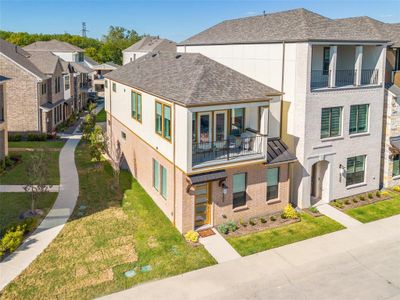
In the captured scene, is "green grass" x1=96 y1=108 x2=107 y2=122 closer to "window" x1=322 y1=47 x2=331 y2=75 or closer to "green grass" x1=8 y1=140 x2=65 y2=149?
"green grass" x1=8 y1=140 x2=65 y2=149

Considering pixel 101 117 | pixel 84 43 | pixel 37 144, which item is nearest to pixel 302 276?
pixel 37 144

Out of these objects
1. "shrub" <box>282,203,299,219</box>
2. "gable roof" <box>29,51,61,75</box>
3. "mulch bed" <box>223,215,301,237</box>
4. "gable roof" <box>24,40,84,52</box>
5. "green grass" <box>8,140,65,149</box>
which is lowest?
"mulch bed" <box>223,215,301,237</box>

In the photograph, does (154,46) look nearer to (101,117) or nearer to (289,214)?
(101,117)

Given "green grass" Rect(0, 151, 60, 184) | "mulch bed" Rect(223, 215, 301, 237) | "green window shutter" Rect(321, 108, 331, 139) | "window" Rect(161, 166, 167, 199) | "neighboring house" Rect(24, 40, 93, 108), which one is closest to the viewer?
"mulch bed" Rect(223, 215, 301, 237)

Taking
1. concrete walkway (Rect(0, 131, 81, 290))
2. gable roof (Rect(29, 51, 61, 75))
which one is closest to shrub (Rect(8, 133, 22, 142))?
gable roof (Rect(29, 51, 61, 75))

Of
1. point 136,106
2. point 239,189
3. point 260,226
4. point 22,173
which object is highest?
point 136,106

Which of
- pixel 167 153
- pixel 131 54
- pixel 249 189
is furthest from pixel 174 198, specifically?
pixel 131 54
